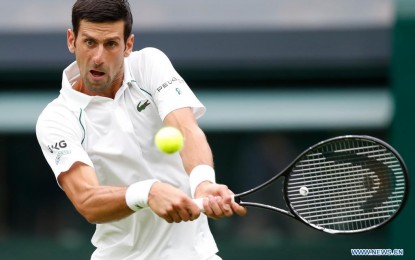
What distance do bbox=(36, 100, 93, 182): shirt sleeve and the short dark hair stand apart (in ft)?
1.10

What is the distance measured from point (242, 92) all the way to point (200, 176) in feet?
17.4

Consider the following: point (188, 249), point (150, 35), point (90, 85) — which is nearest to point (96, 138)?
point (90, 85)

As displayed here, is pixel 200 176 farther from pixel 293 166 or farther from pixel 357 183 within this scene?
pixel 357 183

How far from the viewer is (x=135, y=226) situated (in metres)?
4.70

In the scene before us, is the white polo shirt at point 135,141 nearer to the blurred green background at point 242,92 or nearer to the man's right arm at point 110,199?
the man's right arm at point 110,199

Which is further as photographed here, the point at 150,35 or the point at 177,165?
the point at 150,35

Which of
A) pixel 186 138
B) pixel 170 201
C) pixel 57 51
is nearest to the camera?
pixel 170 201

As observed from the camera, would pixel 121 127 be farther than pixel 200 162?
Yes

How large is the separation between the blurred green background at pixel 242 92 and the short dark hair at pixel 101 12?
14.4ft

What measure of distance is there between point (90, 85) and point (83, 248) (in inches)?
191

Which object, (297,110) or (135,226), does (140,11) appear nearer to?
(297,110)

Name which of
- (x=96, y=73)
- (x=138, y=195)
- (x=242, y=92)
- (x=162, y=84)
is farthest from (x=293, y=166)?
(x=242, y=92)

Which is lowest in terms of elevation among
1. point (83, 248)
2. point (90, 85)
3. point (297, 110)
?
point (83, 248)

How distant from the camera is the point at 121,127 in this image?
4.66 m
